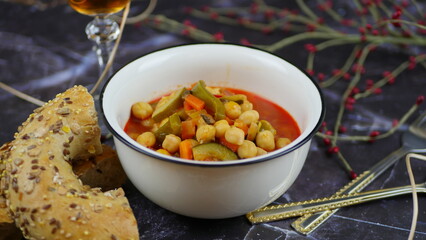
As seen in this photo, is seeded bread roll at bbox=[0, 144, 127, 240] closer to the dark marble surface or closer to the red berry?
the dark marble surface

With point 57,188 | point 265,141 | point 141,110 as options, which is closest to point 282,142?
point 265,141

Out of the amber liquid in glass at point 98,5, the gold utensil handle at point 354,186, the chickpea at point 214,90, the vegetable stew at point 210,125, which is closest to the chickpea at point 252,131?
the vegetable stew at point 210,125

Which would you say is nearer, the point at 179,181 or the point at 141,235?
the point at 179,181

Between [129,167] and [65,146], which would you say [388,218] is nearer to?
[129,167]

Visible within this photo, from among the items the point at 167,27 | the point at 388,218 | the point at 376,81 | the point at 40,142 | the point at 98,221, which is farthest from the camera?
the point at 167,27

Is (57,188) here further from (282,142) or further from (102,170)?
(282,142)

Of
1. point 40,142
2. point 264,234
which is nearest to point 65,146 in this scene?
point 40,142

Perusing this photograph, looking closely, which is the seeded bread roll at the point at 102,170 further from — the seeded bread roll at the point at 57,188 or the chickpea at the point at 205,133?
the chickpea at the point at 205,133
